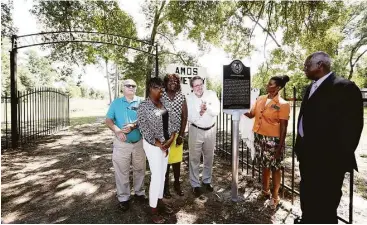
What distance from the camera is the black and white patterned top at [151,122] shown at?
379 centimetres

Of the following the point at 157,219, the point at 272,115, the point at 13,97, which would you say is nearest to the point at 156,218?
the point at 157,219

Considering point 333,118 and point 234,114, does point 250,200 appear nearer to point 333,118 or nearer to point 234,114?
point 234,114

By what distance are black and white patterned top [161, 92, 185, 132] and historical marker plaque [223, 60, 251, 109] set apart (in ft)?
2.67

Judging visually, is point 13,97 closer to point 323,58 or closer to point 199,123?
point 199,123

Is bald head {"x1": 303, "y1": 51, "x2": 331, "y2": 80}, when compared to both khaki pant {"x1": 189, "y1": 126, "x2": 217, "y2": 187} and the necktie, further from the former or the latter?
khaki pant {"x1": 189, "y1": 126, "x2": 217, "y2": 187}

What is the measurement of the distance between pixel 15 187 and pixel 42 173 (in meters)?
0.93

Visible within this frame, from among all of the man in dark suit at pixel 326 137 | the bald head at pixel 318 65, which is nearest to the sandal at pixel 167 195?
the man in dark suit at pixel 326 137

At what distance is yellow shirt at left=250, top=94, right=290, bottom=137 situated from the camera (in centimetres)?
417

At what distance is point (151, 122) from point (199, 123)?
136cm

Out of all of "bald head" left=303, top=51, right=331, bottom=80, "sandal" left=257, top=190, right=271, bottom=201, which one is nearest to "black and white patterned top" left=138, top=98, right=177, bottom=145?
"bald head" left=303, top=51, right=331, bottom=80

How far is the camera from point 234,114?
4.66 m

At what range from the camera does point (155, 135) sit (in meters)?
3.79

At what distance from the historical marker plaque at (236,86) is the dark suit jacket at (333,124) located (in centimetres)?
137

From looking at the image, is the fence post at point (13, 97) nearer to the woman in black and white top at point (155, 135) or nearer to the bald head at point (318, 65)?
the woman in black and white top at point (155, 135)
